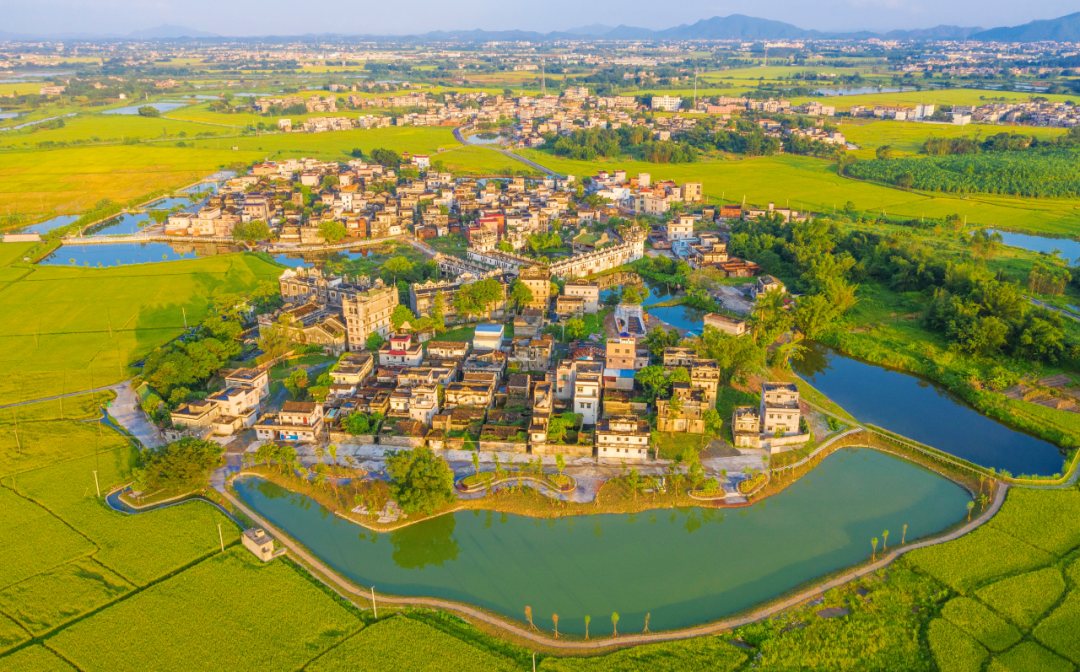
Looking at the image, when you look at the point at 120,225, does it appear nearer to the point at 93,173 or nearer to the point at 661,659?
the point at 93,173

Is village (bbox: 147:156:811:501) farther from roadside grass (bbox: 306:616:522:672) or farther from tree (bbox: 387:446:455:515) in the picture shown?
roadside grass (bbox: 306:616:522:672)

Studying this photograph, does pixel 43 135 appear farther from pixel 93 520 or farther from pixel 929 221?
pixel 929 221

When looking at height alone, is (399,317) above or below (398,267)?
below

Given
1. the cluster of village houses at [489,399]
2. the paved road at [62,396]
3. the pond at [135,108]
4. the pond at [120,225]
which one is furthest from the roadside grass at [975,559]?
the pond at [135,108]

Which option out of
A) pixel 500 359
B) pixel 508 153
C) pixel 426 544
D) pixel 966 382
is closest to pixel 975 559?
pixel 966 382

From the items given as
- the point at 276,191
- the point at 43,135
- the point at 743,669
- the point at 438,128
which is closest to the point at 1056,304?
the point at 743,669

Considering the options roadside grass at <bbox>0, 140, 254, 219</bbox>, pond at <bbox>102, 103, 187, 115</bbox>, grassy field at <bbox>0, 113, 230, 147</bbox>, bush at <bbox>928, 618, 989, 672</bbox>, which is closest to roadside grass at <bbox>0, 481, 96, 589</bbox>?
bush at <bbox>928, 618, 989, 672</bbox>
